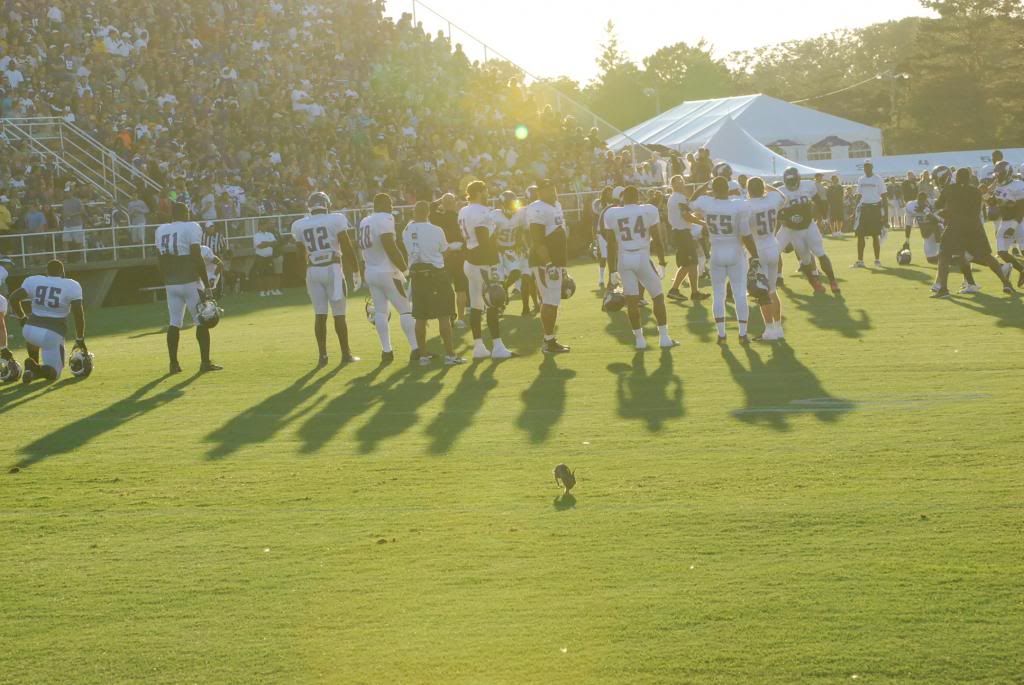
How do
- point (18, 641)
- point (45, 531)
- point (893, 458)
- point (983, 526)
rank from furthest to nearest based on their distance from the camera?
point (893, 458), point (45, 531), point (983, 526), point (18, 641)

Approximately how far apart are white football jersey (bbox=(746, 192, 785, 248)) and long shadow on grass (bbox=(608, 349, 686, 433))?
2.16 metres

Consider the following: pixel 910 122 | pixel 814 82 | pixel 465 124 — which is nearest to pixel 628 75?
pixel 814 82

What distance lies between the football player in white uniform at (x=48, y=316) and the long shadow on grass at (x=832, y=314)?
8941 millimetres

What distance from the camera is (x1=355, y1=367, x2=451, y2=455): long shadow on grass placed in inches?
499

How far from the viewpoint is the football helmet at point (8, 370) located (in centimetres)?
1742

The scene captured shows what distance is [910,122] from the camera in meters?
88.4

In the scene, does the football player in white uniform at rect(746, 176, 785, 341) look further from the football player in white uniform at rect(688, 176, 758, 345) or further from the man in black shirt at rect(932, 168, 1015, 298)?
the man in black shirt at rect(932, 168, 1015, 298)

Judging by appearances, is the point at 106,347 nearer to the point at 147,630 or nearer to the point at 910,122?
the point at 147,630

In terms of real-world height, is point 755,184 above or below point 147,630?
above

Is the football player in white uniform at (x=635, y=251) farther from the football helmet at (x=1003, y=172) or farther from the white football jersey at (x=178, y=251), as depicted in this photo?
the football helmet at (x=1003, y=172)

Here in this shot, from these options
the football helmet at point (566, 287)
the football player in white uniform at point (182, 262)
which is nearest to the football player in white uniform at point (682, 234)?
the football helmet at point (566, 287)

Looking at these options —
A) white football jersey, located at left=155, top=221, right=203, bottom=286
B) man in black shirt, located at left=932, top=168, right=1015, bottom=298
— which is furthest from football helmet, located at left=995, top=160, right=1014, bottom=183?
white football jersey, located at left=155, top=221, right=203, bottom=286

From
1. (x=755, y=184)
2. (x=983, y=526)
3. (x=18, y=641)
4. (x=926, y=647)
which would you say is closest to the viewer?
(x=926, y=647)

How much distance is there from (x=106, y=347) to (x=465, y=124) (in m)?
20.1
